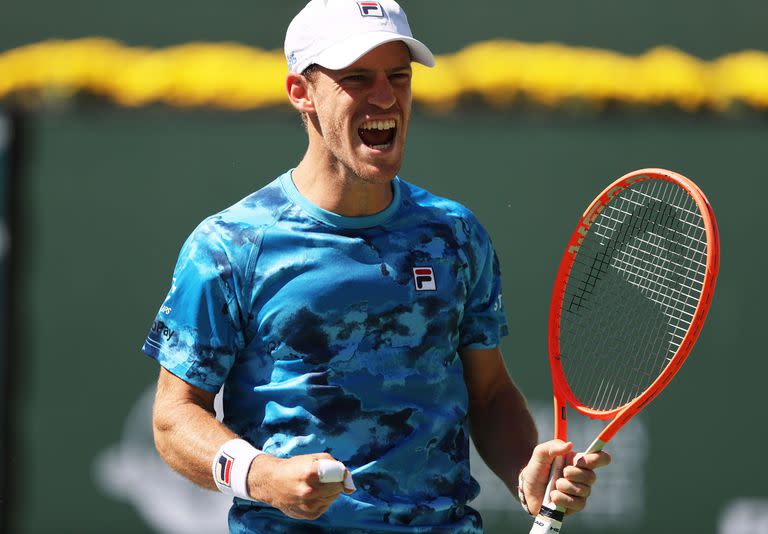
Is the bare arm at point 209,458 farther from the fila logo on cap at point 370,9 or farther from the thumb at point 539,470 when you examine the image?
the fila logo on cap at point 370,9

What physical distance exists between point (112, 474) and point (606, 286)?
3.79 meters

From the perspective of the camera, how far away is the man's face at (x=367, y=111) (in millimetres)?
2791

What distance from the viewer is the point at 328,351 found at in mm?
2752

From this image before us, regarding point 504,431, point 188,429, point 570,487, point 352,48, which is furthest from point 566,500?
point 352,48

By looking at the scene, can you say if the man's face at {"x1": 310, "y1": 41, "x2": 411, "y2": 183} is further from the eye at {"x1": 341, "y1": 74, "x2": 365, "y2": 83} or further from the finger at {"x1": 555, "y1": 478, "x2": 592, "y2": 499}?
the finger at {"x1": 555, "y1": 478, "x2": 592, "y2": 499}

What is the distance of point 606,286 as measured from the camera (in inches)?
135

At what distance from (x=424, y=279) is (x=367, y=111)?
0.38 meters

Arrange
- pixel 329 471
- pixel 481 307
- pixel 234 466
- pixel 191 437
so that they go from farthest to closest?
pixel 481 307 < pixel 191 437 < pixel 234 466 < pixel 329 471

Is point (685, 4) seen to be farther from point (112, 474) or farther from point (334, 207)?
point (334, 207)

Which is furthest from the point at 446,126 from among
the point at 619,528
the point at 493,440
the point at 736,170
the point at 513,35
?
the point at 493,440

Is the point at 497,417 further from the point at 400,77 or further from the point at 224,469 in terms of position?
the point at 400,77

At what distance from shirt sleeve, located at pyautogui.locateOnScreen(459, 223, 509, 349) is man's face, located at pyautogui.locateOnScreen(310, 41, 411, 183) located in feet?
1.05

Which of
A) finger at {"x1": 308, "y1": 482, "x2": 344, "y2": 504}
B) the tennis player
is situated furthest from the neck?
finger at {"x1": 308, "y1": 482, "x2": 344, "y2": 504}

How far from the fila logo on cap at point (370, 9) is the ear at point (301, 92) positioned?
0.66 ft
